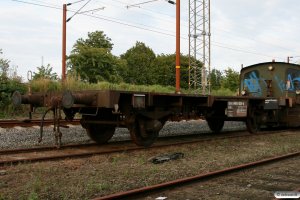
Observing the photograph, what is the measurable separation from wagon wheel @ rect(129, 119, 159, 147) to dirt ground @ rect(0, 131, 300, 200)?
1.09 feet

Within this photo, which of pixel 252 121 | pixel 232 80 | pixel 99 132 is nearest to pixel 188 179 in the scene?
pixel 99 132

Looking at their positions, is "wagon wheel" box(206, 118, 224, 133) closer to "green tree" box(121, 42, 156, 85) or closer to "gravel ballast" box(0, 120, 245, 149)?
"gravel ballast" box(0, 120, 245, 149)

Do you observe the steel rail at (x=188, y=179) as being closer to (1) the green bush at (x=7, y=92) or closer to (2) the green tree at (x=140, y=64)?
(1) the green bush at (x=7, y=92)

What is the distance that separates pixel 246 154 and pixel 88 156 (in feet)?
11.8

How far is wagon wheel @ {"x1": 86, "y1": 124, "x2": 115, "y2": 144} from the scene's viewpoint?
10.3 meters

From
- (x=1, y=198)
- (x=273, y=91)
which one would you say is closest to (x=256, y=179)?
(x=1, y=198)

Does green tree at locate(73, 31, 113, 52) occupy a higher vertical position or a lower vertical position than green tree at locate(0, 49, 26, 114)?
higher

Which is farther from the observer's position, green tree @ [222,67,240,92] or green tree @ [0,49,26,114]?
green tree @ [222,67,240,92]

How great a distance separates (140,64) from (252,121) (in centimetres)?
5075

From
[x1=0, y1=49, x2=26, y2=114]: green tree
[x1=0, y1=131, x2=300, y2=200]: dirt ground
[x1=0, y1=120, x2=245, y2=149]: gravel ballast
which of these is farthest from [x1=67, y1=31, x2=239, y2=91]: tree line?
[x1=0, y1=131, x2=300, y2=200]: dirt ground

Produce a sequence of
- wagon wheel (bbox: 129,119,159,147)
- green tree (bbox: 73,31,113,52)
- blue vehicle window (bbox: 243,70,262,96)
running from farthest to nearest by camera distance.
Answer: green tree (bbox: 73,31,113,52)
blue vehicle window (bbox: 243,70,262,96)
wagon wheel (bbox: 129,119,159,147)

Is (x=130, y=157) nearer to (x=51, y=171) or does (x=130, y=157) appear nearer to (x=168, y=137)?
(x=51, y=171)

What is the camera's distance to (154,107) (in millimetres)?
9773

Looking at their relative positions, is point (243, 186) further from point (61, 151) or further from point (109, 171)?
point (61, 151)
